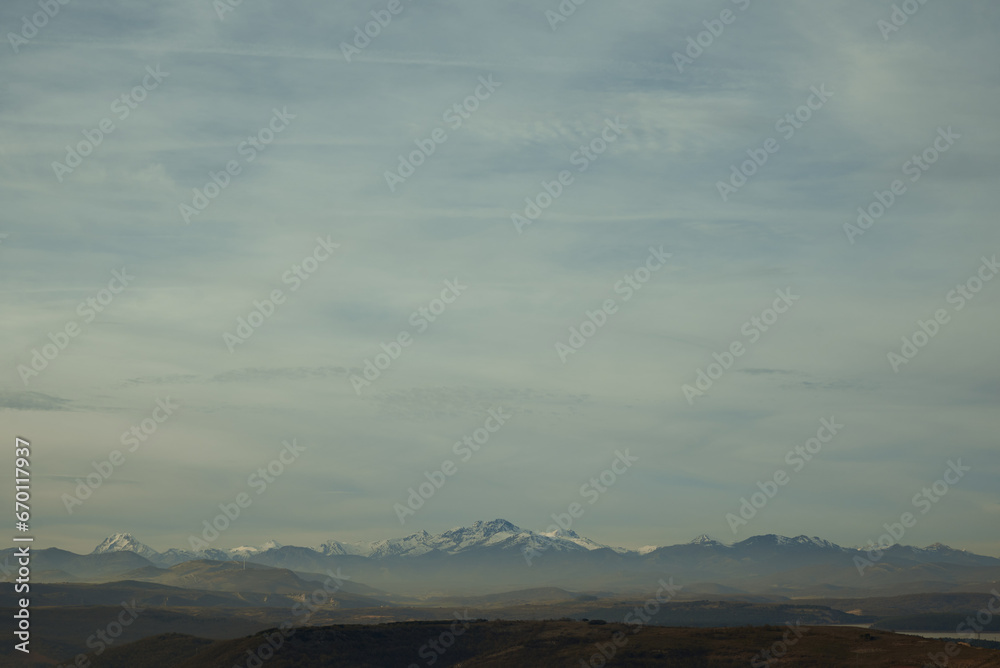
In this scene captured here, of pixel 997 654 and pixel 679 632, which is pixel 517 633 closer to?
pixel 679 632

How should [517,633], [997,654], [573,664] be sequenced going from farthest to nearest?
[517,633]
[573,664]
[997,654]

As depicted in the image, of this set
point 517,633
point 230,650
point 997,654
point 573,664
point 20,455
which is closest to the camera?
point 20,455

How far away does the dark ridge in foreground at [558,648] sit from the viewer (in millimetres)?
154263

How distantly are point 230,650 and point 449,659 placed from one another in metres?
41.2

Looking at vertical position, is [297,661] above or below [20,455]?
below

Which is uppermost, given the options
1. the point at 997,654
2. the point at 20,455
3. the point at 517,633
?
the point at 20,455

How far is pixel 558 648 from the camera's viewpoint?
174 m

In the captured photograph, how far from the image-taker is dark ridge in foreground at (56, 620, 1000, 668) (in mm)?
154263

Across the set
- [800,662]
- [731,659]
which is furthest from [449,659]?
[800,662]

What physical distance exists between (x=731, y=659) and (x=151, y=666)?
385 feet

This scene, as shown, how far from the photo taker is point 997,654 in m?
134

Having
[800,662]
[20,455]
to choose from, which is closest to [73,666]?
[20,455]

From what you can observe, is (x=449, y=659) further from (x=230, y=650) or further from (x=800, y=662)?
(x=800, y=662)

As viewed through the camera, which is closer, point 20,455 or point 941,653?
point 20,455
